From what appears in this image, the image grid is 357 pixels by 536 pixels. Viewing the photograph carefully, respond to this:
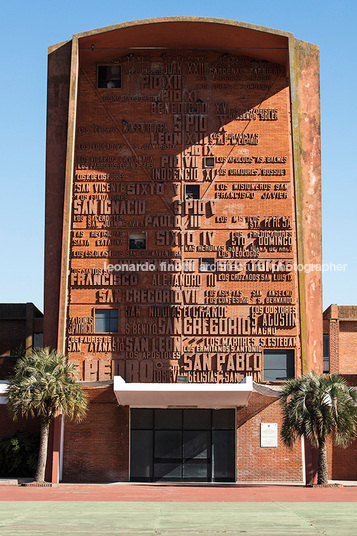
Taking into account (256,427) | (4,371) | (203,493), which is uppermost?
(4,371)

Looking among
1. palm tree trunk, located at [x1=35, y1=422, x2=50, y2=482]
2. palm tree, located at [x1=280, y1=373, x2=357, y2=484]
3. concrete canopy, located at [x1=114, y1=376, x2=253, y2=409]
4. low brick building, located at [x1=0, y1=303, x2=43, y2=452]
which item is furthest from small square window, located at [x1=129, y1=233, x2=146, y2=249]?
palm tree, located at [x1=280, y1=373, x2=357, y2=484]

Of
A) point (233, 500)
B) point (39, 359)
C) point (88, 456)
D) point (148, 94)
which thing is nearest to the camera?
point (233, 500)

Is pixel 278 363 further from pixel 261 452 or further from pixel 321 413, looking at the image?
pixel 321 413

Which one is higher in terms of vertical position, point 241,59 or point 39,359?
point 241,59

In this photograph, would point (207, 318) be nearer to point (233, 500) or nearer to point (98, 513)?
point (233, 500)

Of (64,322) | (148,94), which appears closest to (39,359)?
(64,322)

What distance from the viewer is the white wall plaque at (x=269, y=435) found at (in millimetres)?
36375

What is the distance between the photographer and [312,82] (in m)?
39.5

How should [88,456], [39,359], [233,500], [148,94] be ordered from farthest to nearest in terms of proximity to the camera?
1. [148,94]
2. [88,456]
3. [39,359]
4. [233,500]

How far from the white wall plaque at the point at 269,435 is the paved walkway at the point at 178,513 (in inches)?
256

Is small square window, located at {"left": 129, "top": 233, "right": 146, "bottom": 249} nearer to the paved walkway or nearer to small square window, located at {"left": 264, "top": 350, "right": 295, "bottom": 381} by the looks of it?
small square window, located at {"left": 264, "top": 350, "right": 295, "bottom": 381}

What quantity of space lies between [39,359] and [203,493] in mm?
9539

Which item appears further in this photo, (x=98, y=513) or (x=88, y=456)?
(x=88, y=456)

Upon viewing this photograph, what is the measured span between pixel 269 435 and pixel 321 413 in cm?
540
